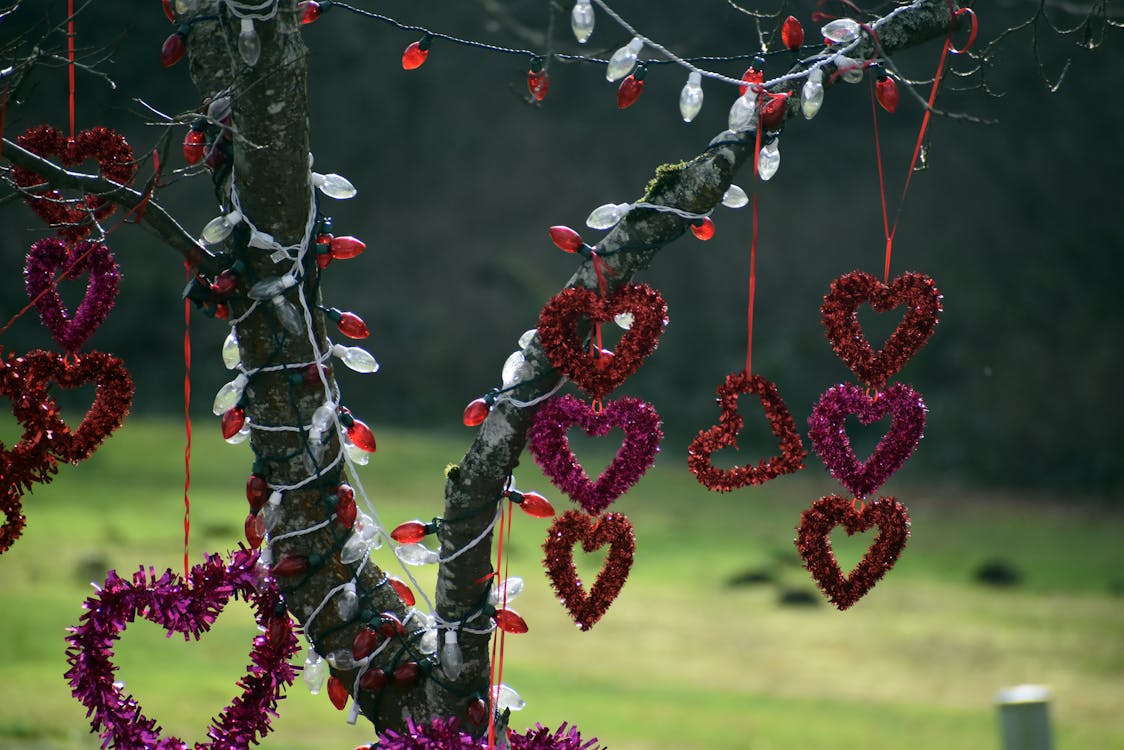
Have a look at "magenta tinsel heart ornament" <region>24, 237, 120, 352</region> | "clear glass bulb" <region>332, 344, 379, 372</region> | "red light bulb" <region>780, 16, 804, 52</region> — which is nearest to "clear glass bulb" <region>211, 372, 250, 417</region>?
"clear glass bulb" <region>332, 344, 379, 372</region>

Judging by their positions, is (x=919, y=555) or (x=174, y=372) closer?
(x=919, y=555)

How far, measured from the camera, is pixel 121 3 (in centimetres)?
802

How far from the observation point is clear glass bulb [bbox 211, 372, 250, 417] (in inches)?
63.9

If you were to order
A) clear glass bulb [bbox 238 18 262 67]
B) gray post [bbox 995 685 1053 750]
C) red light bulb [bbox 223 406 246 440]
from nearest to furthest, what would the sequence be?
clear glass bulb [bbox 238 18 262 67] → red light bulb [bbox 223 406 246 440] → gray post [bbox 995 685 1053 750]

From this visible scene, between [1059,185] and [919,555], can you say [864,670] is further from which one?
[1059,185]

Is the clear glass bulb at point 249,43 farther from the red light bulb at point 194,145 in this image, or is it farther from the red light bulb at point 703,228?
the red light bulb at point 703,228

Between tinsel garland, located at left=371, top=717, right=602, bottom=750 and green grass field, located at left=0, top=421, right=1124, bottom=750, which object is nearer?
tinsel garland, located at left=371, top=717, right=602, bottom=750

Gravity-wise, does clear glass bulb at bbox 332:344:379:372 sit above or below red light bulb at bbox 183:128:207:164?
below

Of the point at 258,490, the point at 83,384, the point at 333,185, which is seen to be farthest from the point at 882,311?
the point at 83,384

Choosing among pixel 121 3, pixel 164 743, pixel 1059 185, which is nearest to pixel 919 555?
pixel 1059 185

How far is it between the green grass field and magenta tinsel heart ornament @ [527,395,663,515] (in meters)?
2.33

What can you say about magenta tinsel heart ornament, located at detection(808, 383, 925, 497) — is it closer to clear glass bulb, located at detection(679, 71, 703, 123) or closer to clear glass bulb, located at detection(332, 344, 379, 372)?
clear glass bulb, located at detection(679, 71, 703, 123)

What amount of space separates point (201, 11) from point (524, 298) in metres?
7.20

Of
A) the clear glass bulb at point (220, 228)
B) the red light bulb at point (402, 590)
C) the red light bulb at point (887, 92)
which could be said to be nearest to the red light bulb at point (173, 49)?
the clear glass bulb at point (220, 228)
